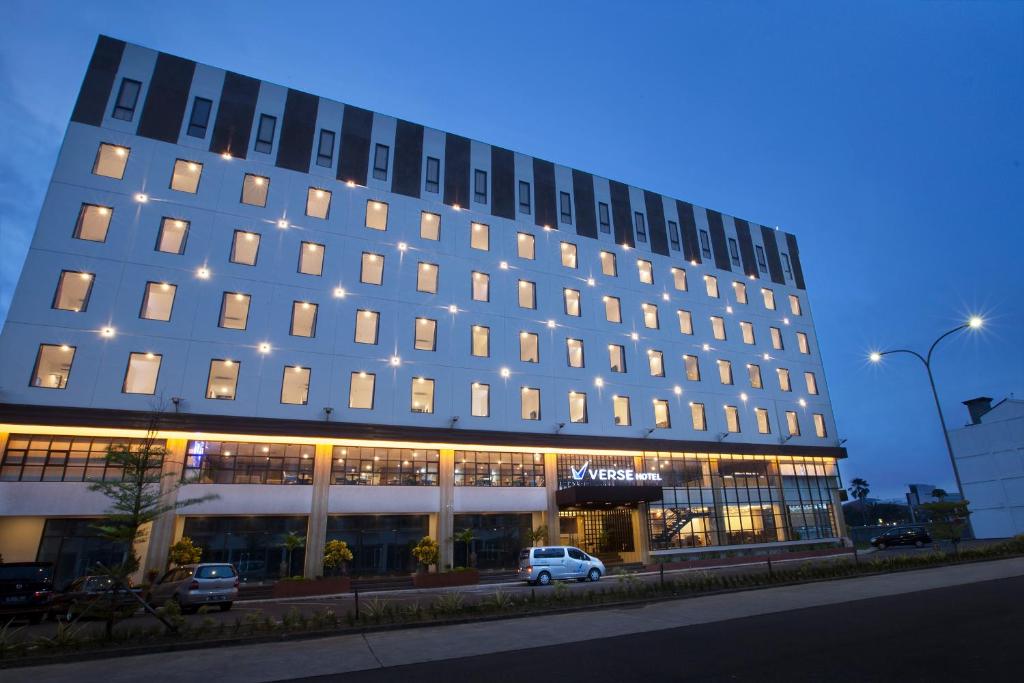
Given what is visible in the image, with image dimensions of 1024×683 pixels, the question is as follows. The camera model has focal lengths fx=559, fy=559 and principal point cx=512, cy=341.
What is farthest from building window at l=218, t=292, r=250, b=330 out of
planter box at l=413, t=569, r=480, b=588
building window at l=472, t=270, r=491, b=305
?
planter box at l=413, t=569, r=480, b=588

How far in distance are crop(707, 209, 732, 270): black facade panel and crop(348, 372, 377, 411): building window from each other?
3189 centimetres

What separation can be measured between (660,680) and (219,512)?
26.1 m

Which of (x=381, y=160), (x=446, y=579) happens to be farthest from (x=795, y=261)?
(x=446, y=579)

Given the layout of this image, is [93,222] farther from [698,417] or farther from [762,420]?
[762,420]

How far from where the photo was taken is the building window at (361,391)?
104 feet

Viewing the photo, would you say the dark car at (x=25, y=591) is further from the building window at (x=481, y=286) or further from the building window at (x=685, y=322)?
the building window at (x=685, y=322)

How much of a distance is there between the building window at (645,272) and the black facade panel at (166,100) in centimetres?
3230

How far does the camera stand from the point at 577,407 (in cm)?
3794

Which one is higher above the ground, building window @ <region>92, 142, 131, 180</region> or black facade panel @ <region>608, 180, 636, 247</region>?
black facade panel @ <region>608, 180, 636, 247</region>

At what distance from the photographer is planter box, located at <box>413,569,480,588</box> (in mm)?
28594

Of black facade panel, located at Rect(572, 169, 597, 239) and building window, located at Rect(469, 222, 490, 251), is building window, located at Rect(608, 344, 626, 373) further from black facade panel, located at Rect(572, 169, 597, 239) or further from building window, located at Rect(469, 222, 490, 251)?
building window, located at Rect(469, 222, 490, 251)

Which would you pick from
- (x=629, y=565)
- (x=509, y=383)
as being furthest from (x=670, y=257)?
(x=629, y=565)

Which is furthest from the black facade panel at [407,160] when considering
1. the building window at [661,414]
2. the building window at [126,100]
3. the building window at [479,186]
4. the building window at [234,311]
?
the building window at [661,414]

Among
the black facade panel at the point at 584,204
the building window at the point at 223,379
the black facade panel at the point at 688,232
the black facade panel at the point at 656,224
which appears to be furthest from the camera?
the black facade panel at the point at 688,232
